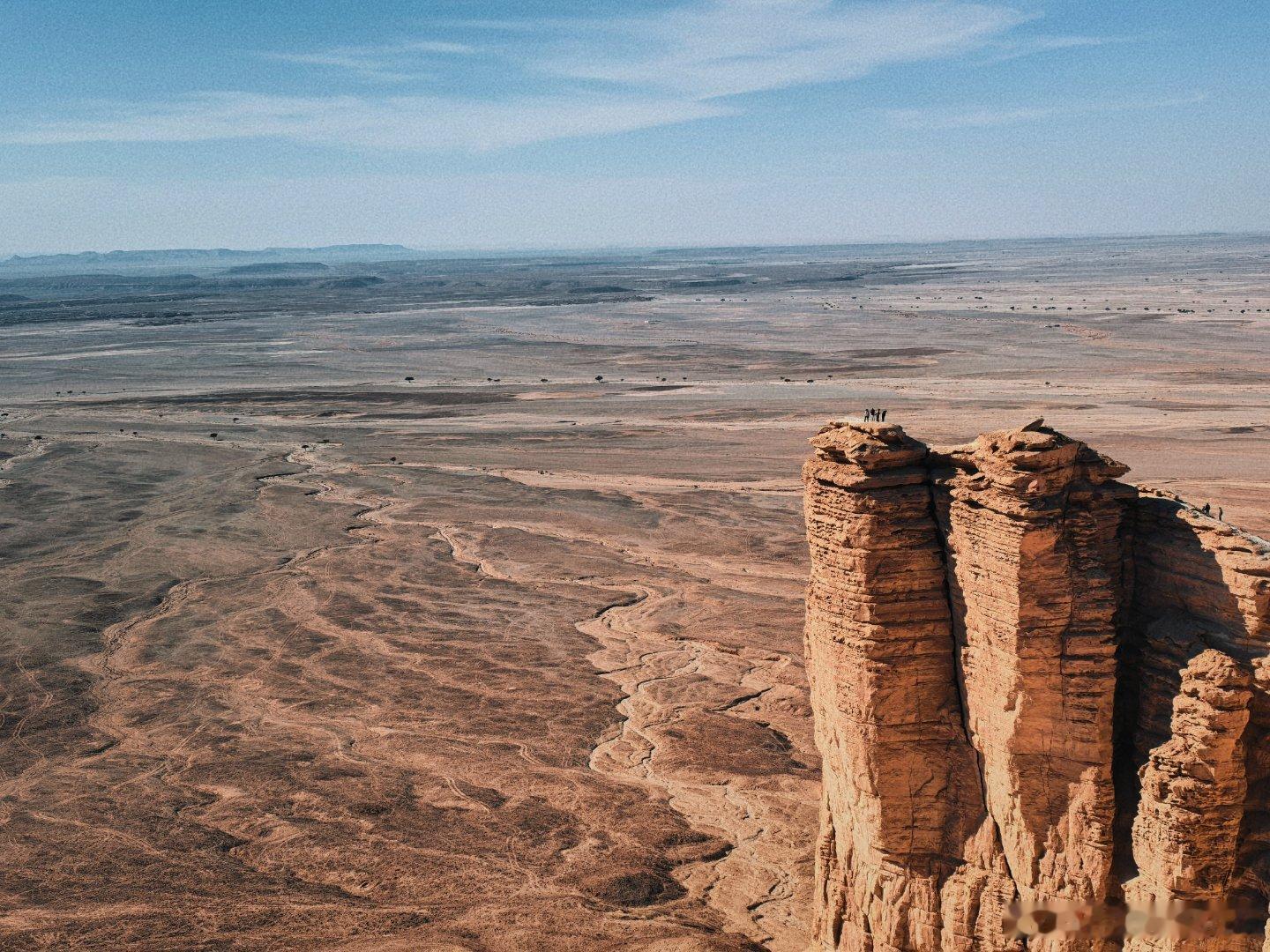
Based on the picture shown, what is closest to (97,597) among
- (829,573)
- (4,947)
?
(4,947)

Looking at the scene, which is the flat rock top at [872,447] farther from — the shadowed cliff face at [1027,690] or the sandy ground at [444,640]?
the sandy ground at [444,640]

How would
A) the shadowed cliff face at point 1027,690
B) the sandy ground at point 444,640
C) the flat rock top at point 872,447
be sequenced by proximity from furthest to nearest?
the sandy ground at point 444,640, the flat rock top at point 872,447, the shadowed cliff face at point 1027,690

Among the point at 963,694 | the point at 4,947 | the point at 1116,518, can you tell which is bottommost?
the point at 4,947

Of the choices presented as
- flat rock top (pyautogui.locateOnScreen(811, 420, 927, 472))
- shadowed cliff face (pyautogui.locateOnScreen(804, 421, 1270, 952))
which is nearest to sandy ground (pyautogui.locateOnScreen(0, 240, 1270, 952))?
shadowed cliff face (pyautogui.locateOnScreen(804, 421, 1270, 952))

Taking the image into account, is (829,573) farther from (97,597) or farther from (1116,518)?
(97,597)

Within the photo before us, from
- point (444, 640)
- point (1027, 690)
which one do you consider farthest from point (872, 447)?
point (444, 640)

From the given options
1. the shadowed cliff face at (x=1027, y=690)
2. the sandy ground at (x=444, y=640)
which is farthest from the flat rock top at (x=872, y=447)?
the sandy ground at (x=444, y=640)

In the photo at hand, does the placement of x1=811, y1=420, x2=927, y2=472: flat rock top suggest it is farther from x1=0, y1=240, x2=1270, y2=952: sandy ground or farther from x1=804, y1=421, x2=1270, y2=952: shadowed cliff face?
x1=0, y1=240, x2=1270, y2=952: sandy ground
